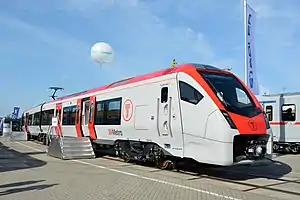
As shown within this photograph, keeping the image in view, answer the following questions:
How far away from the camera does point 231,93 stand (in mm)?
12016

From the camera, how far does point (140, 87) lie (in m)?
15.0

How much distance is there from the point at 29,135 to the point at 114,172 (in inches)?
1155

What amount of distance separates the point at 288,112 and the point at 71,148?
40.1 ft

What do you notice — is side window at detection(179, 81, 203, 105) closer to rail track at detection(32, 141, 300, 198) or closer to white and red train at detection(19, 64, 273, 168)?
white and red train at detection(19, 64, 273, 168)

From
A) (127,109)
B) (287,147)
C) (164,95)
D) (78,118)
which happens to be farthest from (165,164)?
(287,147)

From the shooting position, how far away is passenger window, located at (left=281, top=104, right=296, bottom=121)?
73.5 ft

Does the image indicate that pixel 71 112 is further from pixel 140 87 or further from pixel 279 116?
pixel 279 116

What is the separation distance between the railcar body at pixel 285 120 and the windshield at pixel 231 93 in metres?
10.9

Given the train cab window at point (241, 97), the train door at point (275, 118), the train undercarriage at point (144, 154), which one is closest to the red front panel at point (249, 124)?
the train cab window at point (241, 97)

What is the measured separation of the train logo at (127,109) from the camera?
51.5ft

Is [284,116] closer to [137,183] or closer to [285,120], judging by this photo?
[285,120]

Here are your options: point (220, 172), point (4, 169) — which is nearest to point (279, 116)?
point (220, 172)

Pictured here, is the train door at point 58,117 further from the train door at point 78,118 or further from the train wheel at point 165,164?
the train wheel at point 165,164

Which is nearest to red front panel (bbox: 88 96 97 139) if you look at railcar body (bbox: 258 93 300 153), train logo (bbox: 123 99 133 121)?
train logo (bbox: 123 99 133 121)
